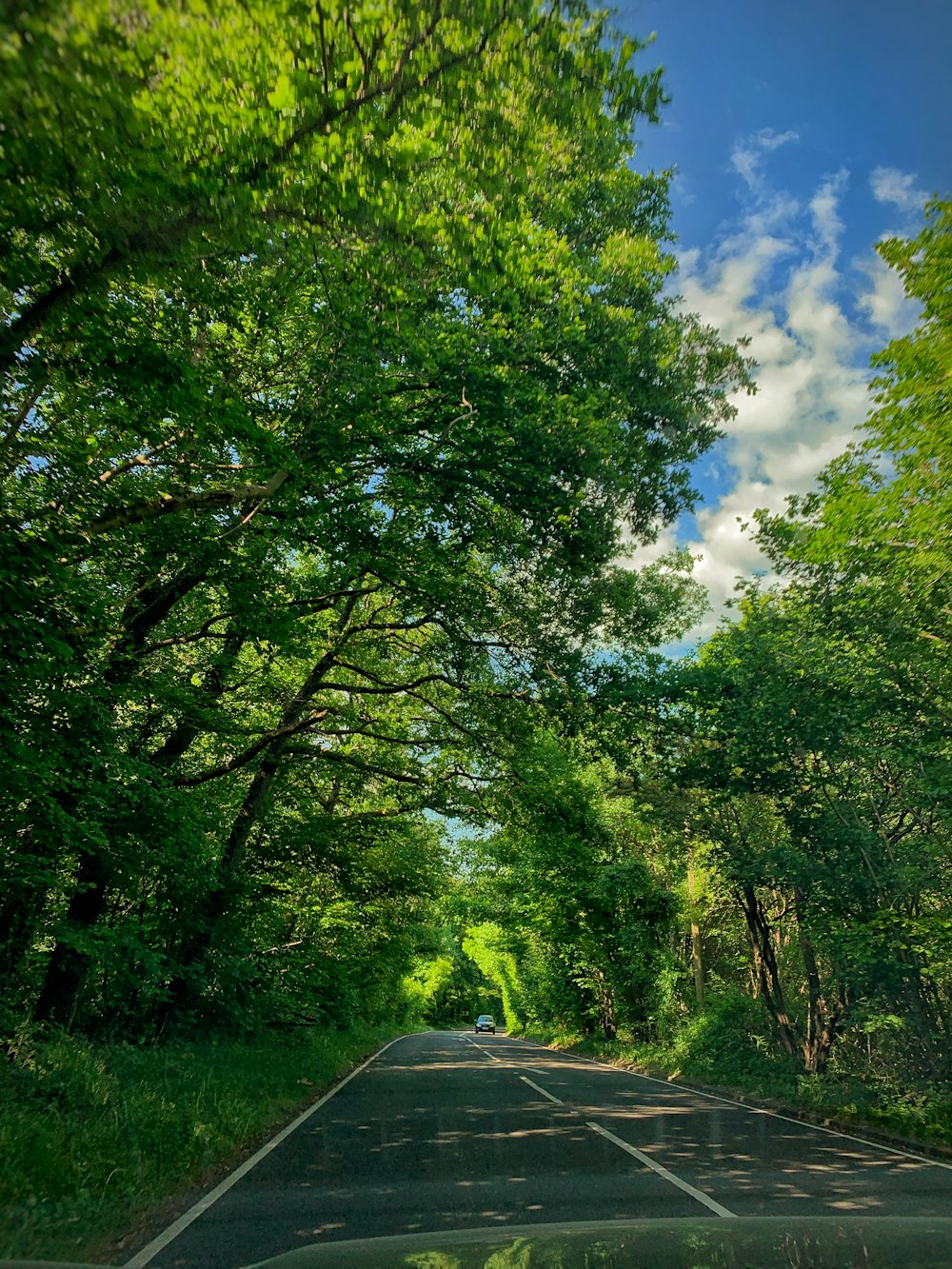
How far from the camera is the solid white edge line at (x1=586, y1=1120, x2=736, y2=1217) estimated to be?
5.91 m

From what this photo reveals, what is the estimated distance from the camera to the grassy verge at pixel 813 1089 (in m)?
10.8

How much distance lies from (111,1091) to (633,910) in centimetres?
2140

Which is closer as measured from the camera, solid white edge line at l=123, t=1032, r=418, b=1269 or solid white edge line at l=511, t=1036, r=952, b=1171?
solid white edge line at l=123, t=1032, r=418, b=1269

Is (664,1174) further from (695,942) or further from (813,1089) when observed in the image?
(695,942)

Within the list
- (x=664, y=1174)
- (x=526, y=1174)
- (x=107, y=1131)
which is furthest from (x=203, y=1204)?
(x=664, y=1174)

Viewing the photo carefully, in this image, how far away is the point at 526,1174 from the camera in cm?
731

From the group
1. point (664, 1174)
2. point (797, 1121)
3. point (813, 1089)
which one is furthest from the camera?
point (813, 1089)

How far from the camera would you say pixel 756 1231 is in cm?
427

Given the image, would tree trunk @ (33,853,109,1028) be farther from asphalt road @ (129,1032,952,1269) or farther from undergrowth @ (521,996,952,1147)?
undergrowth @ (521,996,952,1147)

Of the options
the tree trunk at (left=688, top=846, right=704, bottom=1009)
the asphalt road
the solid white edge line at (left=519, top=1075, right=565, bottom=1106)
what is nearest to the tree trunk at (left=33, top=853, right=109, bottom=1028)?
the asphalt road

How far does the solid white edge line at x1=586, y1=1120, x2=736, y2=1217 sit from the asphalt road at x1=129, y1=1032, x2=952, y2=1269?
0.6 inches

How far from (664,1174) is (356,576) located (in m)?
7.51

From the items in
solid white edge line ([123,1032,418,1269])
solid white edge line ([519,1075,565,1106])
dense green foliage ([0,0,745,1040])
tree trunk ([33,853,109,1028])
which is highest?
dense green foliage ([0,0,745,1040])

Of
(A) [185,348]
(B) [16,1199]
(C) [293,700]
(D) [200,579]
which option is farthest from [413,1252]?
(C) [293,700]
